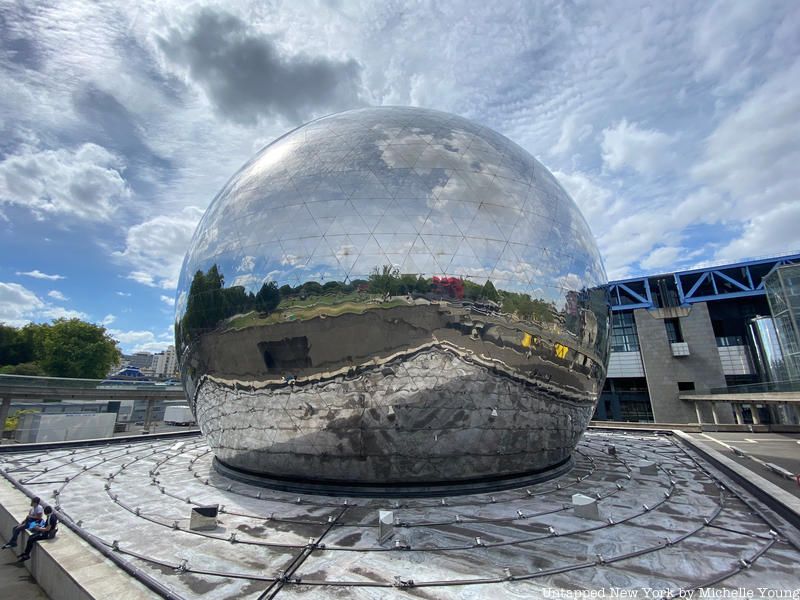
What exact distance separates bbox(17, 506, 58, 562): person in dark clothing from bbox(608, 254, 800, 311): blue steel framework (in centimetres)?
4034

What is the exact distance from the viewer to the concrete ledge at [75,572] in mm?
4277

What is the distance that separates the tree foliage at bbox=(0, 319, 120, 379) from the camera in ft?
143

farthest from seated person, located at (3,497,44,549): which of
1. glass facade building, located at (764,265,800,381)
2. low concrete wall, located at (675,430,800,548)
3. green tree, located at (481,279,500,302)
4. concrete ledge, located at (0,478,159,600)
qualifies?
glass facade building, located at (764,265,800,381)

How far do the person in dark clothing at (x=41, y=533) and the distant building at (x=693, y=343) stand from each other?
39019 millimetres

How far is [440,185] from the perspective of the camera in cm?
810

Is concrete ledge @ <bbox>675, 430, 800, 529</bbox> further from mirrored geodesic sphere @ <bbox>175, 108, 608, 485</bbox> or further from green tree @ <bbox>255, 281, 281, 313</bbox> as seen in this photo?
green tree @ <bbox>255, 281, 281, 313</bbox>

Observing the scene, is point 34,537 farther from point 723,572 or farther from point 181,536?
point 723,572

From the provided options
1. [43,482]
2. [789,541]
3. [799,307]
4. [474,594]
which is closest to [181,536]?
[474,594]

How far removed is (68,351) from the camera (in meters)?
44.1

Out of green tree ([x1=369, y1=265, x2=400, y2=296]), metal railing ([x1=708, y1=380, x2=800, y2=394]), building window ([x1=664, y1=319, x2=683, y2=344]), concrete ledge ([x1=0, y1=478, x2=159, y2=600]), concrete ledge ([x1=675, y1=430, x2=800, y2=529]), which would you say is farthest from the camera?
building window ([x1=664, y1=319, x2=683, y2=344])

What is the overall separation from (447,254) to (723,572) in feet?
18.6

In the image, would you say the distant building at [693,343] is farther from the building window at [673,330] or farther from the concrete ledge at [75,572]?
the concrete ledge at [75,572]

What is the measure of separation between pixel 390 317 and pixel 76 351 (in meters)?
51.4

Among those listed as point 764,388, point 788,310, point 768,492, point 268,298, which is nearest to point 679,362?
point 788,310
